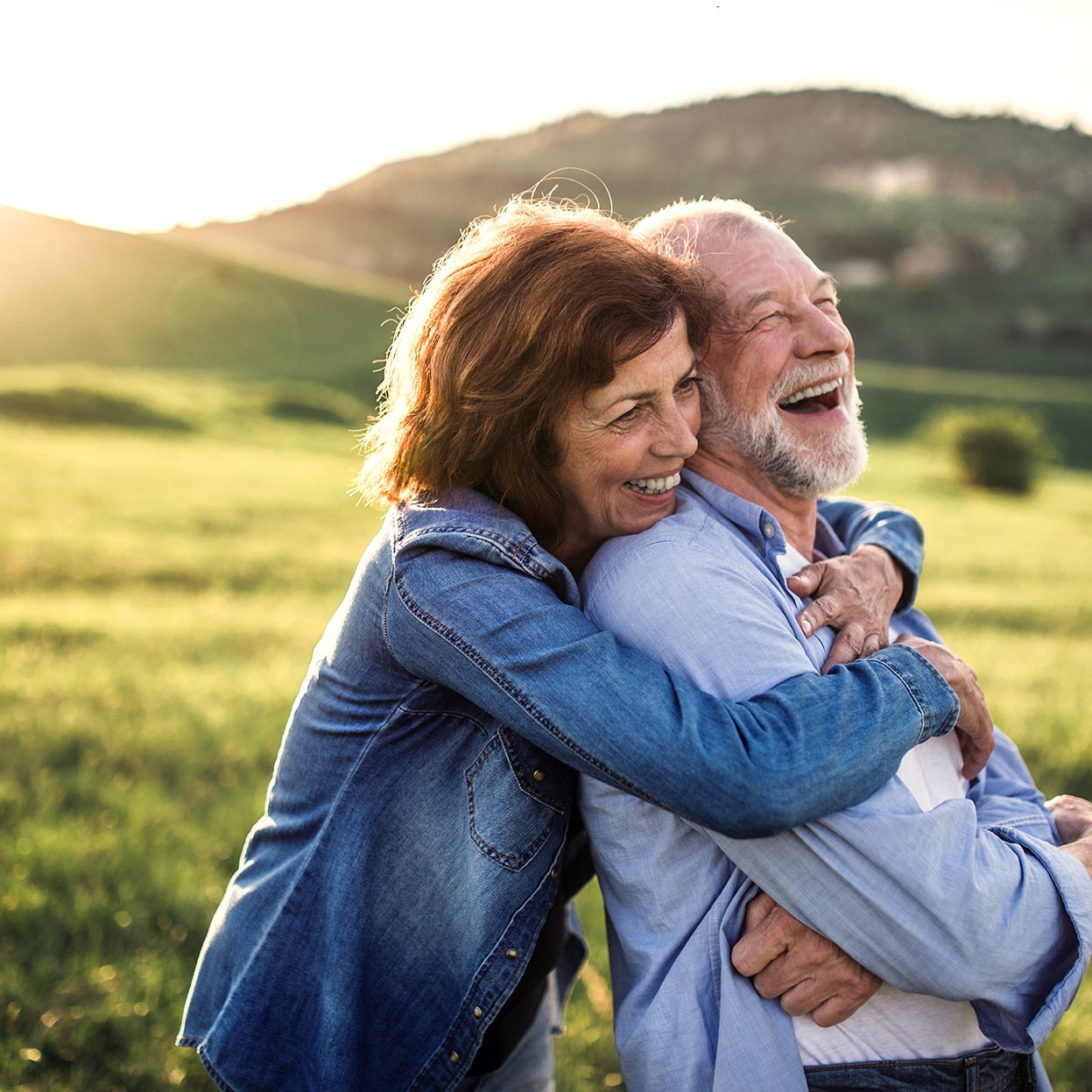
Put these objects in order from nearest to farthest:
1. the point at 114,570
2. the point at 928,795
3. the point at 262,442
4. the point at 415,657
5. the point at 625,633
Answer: the point at 415,657 → the point at 625,633 → the point at 928,795 → the point at 114,570 → the point at 262,442

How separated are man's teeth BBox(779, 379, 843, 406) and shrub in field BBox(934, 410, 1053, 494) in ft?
98.8

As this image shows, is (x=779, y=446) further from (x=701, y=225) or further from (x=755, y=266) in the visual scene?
(x=701, y=225)

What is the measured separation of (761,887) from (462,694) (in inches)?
29.9

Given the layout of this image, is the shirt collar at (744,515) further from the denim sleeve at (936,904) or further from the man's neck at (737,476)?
the denim sleeve at (936,904)

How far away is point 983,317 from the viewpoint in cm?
8706

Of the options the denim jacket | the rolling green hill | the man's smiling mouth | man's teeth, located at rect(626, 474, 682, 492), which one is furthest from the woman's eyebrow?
the rolling green hill

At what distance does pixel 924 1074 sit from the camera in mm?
2211

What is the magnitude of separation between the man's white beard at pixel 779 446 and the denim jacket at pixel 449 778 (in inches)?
32.9

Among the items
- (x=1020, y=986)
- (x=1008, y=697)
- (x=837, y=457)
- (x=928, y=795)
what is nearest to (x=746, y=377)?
(x=837, y=457)

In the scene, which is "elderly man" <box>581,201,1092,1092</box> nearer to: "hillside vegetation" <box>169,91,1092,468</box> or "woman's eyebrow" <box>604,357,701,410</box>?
"woman's eyebrow" <box>604,357,701,410</box>

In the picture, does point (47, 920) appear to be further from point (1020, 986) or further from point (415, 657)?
point (1020, 986)

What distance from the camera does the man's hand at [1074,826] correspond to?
238 centimetres

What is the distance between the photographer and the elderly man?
1999 millimetres

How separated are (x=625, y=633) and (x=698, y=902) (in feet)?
2.03
